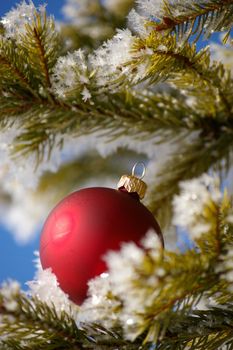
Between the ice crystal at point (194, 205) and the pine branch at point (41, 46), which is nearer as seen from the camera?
the ice crystal at point (194, 205)

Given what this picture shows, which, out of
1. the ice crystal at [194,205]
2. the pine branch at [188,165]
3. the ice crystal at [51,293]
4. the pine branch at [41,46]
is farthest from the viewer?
the pine branch at [188,165]

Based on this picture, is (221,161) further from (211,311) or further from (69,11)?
(69,11)

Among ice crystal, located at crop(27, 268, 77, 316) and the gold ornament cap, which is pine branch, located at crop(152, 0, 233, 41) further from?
ice crystal, located at crop(27, 268, 77, 316)

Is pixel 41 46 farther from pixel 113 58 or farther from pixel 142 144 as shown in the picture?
pixel 142 144

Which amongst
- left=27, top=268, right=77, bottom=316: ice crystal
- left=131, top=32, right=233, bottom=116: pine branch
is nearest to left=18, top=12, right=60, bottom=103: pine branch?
left=131, top=32, right=233, bottom=116: pine branch

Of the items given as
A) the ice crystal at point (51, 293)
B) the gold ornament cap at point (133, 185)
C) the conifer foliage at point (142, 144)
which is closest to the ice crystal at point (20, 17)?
the conifer foliage at point (142, 144)

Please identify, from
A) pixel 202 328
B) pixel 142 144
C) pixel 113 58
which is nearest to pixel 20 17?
pixel 113 58

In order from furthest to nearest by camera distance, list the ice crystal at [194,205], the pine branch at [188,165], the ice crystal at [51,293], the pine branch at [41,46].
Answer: the pine branch at [188,165] < the pine branch at [41,46] < the ice crystal at [51,293] < the ice crystal at [194,205]

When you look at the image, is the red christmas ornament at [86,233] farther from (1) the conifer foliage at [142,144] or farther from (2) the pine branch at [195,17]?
(2) the pine branch at [195,17]
